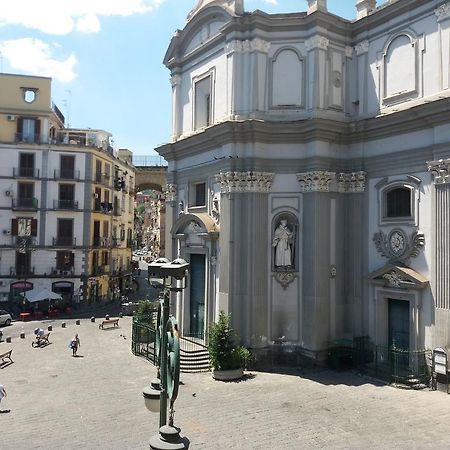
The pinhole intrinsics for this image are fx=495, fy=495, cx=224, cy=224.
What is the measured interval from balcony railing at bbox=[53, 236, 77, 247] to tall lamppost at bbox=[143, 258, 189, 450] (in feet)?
103

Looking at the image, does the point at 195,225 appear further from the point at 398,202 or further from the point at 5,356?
the point at 5,356

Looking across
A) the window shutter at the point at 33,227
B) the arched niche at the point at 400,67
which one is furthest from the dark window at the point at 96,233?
the arched niche at the point at 400,67

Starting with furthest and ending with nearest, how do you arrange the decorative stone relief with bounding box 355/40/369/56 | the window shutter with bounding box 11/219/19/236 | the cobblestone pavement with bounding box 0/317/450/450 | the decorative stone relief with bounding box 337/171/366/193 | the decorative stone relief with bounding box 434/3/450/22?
the window shutter with bounding box 11/219/19/236 < the decorative stone relief with bounding box 355/40/369/56 < the decorative stone relief with bounding box 337/171/366/193 < the decorative stone relief with bounding box 434/3/450/22 < the cobblestone pavement with bounding box 0/317/450/450

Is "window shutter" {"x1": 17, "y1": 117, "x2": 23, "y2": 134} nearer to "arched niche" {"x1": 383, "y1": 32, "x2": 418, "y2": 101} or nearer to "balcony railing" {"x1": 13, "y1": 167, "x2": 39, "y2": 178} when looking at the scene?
"balcony railing" {"x1": 13, "y1": 167, "x2": 39, "y2": 178}

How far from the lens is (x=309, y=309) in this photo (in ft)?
61.4

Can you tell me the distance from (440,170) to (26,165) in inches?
1225

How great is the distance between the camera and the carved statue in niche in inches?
752

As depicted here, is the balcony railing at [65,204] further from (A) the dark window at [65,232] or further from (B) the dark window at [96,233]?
(B) the dark window at [96,233]

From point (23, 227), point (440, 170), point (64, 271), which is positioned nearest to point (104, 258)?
point (64, 271)

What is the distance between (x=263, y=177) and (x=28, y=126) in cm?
2621

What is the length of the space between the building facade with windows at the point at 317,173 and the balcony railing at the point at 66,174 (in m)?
21.3

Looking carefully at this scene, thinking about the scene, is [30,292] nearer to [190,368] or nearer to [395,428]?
[190,368]

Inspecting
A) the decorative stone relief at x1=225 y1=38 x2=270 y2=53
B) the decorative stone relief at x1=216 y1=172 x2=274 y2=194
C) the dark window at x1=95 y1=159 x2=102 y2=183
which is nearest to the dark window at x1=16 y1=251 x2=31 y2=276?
the dark window at x1=95 y1=159 x2=102 y2=183

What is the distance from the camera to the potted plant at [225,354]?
1744cm
